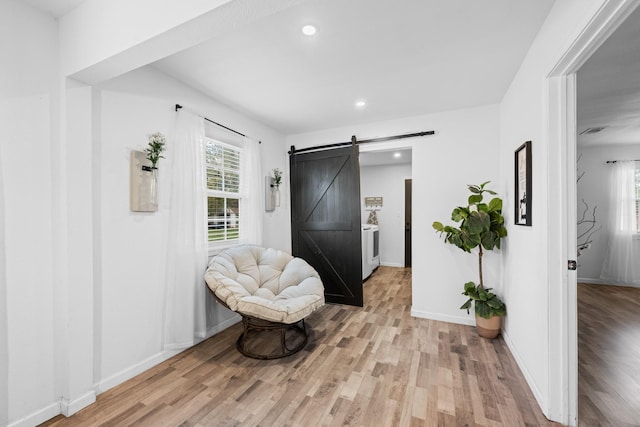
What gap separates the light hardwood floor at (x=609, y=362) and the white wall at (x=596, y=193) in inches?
39.3

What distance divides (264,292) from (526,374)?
→ 235 centimetres

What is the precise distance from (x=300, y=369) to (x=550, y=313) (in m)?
1.84

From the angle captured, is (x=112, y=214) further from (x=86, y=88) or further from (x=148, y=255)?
(x=86, y=88)

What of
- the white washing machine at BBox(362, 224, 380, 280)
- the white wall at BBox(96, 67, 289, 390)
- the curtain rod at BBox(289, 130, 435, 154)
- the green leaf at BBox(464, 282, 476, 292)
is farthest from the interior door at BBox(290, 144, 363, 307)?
the white wall at BBox(96, 67, 289, 390)

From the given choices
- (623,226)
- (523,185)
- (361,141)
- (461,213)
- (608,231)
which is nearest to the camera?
(523,185)

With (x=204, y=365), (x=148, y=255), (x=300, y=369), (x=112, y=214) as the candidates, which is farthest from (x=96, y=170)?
(x=300, y=369)

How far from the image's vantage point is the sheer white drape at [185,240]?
7.72 ft

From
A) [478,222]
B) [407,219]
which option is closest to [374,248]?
[407,219]

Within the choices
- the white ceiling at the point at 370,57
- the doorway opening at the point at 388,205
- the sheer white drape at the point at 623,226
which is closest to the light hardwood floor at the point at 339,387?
the white ceiling at the point at 370,57

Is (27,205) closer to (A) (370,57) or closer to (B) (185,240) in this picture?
(B) (185,240)

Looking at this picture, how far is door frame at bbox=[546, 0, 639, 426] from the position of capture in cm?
157

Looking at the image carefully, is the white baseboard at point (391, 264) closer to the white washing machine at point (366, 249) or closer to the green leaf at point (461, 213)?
the white washing machine at point (366, 249)

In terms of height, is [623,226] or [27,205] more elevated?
[27,205]

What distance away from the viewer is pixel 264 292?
108 inches
